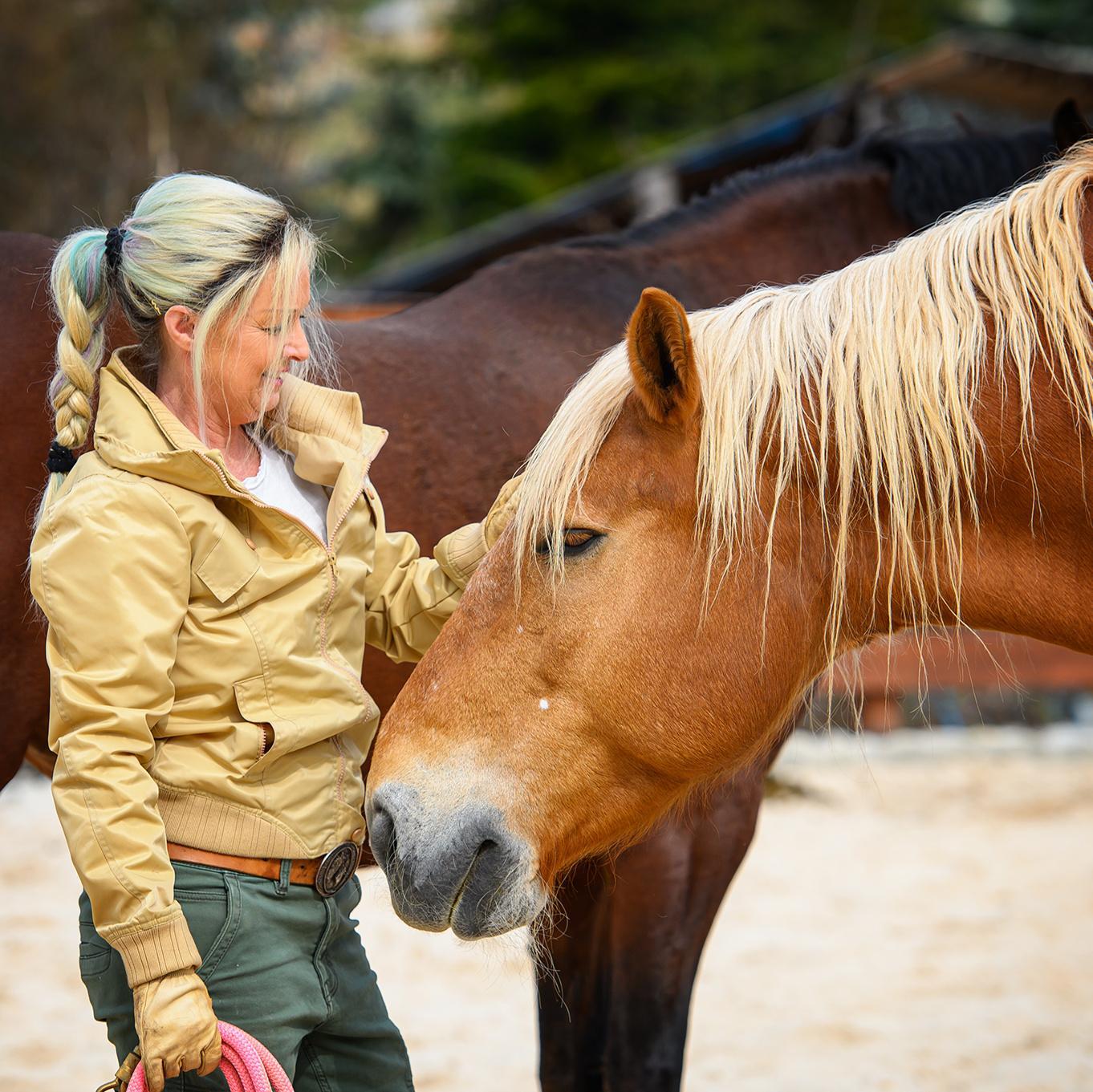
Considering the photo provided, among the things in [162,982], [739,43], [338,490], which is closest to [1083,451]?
[338,490]

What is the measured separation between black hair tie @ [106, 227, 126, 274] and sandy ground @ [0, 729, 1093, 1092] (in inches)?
40.8

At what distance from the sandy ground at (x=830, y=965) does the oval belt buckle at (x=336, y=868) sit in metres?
0.11

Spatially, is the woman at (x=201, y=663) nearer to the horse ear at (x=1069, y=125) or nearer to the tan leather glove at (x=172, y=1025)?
the tan leather glove at (x=172, y=1025)

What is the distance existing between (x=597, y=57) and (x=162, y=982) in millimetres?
19317

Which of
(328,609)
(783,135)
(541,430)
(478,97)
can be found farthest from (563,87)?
(328,609)

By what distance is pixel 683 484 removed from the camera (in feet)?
5.50

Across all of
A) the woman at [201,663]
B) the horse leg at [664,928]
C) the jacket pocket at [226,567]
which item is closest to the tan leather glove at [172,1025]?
the woman at [201,663]

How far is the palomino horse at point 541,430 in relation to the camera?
239cm

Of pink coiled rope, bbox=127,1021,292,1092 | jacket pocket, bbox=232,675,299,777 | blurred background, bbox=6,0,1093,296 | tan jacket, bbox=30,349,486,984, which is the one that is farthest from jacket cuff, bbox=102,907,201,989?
blurred background, bbox=6,0,1093,296

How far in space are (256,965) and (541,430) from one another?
1.28 metres

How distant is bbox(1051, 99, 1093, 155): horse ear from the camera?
2.85 meters

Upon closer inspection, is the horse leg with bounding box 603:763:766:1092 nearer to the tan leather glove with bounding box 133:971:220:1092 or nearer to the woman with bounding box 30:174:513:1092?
the woman with bounding box 30:174:513:1092

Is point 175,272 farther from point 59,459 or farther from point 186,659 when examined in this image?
point 186,659

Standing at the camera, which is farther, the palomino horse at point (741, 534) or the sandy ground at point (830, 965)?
the sandy ground at point (830, 965)
